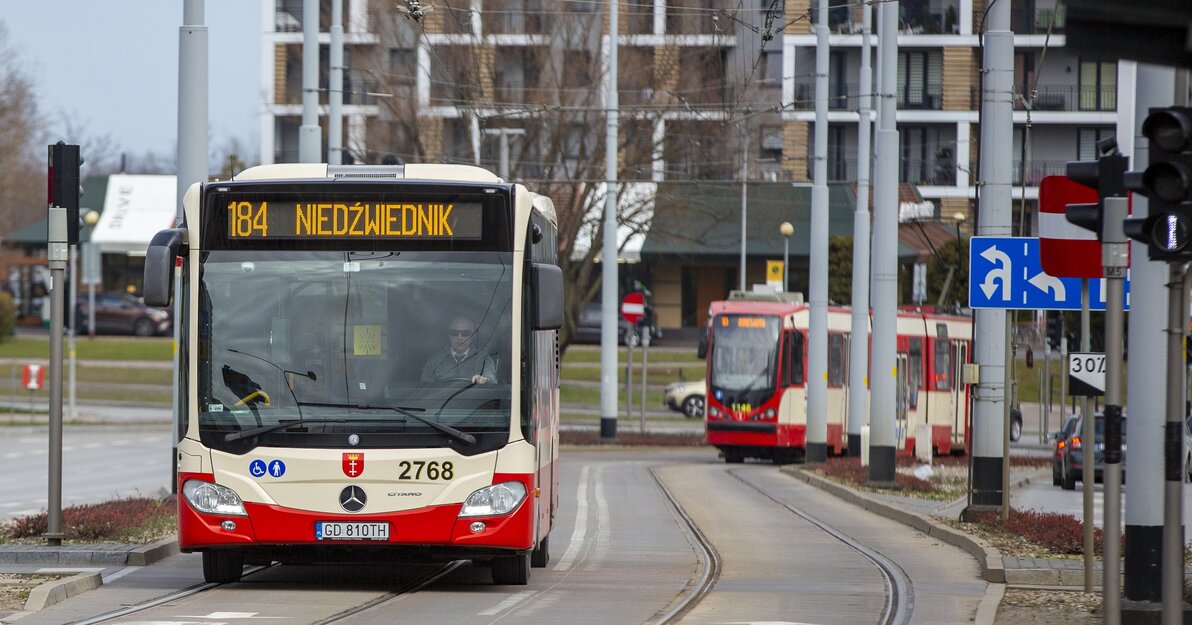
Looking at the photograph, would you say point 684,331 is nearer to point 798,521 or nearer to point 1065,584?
point 798,521

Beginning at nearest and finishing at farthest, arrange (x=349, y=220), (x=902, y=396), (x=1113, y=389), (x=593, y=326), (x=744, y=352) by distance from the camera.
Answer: (x=1113, y=389) < (x=349, y=220) < (x=744, y=352) < (x=902, y=396) < (x=593, y=326)

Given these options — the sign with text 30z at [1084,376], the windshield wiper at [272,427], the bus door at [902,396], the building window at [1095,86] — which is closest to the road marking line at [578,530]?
the windshield wiper at [272,427]

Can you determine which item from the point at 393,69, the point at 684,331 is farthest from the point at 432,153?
the point at 684,331

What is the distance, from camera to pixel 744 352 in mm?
38656

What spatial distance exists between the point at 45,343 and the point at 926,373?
1507 inches

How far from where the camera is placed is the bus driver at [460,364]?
1188cm

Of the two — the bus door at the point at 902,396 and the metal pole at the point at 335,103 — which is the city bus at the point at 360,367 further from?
the bus door at the point at 902,396

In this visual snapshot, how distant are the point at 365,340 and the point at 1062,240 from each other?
176 inches

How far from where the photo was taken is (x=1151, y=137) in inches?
313

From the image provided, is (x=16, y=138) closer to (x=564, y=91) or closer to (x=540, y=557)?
(x=564, y=91)

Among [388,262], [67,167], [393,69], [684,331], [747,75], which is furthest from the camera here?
[684,331]

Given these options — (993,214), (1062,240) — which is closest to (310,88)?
(993,214)

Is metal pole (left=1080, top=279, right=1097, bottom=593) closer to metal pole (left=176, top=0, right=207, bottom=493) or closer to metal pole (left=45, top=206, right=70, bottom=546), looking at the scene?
metal pole (left=45, top=206, right=70, bottom=546)

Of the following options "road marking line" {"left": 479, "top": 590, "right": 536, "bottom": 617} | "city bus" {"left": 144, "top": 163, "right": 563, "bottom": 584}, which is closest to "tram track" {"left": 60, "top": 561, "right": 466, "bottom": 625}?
"city bus" {"left": 144, "top": 163, "right": 563, "bottom": 584}
